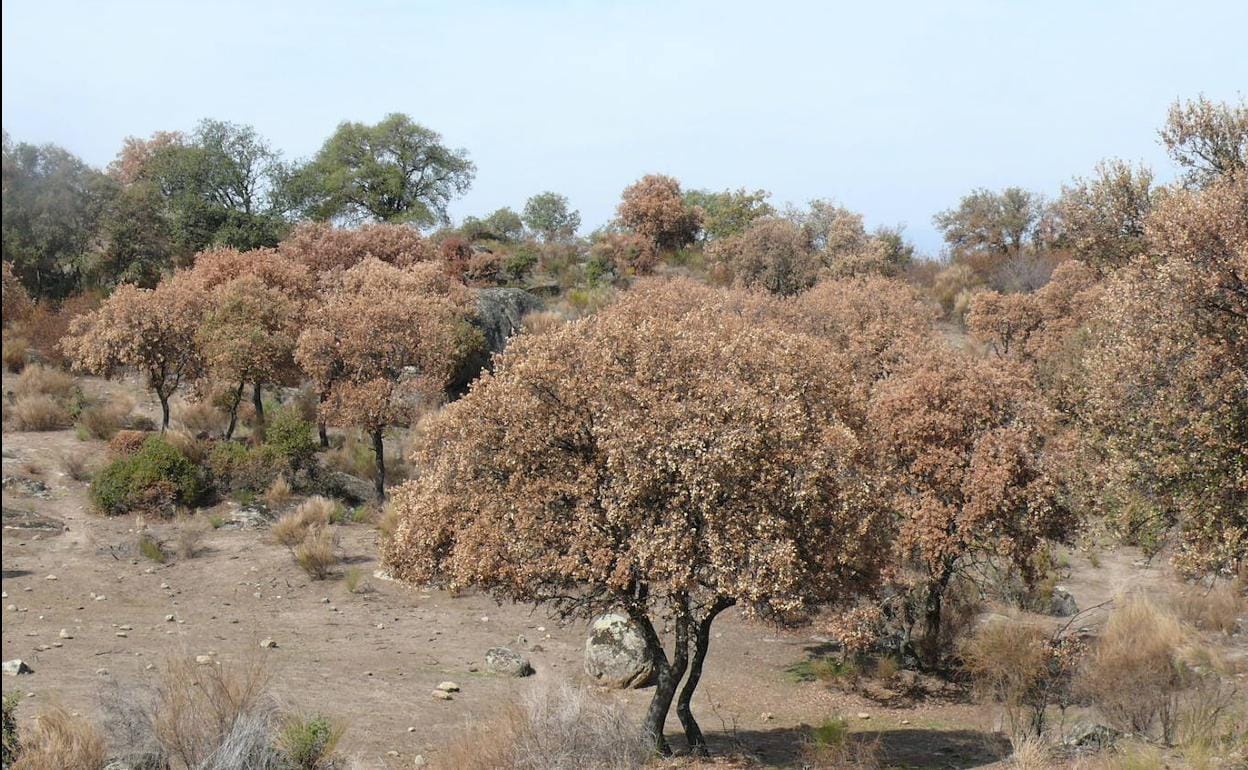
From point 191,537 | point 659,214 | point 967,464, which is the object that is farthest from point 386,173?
point 967,464

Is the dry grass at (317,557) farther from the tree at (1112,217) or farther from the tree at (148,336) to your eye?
the tree at (1112,217)

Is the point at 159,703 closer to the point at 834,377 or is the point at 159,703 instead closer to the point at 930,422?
the point at 834,377

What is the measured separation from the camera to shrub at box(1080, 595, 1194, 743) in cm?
1416

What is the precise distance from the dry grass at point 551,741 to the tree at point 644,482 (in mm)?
1268

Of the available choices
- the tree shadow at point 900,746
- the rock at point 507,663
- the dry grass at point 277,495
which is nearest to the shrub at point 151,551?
the dry grass at point 277,495

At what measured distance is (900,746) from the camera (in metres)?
15.1

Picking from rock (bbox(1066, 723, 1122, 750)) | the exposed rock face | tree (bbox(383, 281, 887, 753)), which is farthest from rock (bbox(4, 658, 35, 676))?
the exposed rock face

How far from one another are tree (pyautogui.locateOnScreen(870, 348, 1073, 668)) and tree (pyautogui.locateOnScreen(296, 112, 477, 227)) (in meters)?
43.9

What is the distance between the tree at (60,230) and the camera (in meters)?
36.1

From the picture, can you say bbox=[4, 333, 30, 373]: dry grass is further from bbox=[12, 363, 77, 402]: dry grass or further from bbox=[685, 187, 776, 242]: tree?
bbox=[685, 187, 776, 242]: tree

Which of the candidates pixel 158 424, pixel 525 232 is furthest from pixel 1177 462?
pixel 525 232

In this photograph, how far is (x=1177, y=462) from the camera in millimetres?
11375

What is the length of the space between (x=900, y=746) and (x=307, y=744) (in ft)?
28.4

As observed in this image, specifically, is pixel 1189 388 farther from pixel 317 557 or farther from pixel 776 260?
pixel 776 260
